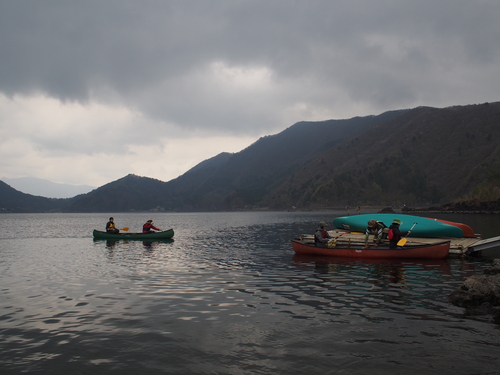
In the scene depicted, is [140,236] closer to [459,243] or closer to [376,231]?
[376,231]

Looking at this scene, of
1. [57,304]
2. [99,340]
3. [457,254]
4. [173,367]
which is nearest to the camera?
[173,367]

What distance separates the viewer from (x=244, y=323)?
40.2 ft

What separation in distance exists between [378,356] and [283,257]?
20.3 metres

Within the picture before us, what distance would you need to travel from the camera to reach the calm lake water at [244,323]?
30.1 ft

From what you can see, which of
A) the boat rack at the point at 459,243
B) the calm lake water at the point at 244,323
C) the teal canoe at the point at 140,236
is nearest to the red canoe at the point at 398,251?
the boat rack at the point at 459,243

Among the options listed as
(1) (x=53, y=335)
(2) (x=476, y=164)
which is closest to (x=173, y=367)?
(1) (x=53, y=335)

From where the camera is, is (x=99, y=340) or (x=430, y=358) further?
(x=99, y=340)

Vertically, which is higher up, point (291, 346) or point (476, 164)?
point (476, 164)

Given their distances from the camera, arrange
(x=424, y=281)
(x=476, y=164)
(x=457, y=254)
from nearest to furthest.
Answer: (x=424, y=281) → (x=457, y=254) → (x=476, y=164)

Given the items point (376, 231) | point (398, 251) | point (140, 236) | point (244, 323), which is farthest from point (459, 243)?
point (140, 236)

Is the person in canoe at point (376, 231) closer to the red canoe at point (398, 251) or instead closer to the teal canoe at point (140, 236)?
the red canoe at point (398, 251)

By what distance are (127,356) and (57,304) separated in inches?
287

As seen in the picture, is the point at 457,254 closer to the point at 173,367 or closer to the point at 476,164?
the point at 173,367

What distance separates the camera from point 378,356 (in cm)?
940
